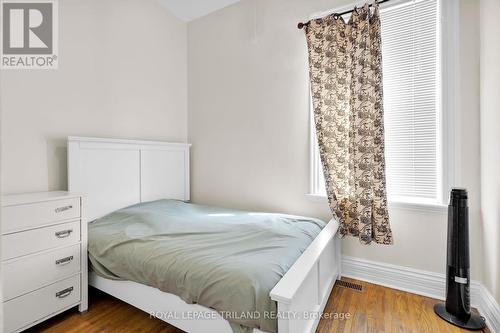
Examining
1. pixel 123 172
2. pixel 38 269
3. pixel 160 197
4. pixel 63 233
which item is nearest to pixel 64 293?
pixel 38 269

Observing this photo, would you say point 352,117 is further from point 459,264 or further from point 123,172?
point 123,172

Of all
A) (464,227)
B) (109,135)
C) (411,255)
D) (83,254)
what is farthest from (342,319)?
(109,135)

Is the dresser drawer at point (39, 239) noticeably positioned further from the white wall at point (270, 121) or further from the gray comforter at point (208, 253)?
the white wall at point (270, 121)

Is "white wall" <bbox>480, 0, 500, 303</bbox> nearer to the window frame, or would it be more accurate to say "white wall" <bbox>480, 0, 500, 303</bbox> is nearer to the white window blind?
the window frame

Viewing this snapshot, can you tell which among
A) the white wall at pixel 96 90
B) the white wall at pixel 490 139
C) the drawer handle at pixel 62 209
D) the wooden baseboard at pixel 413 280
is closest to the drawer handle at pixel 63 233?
the drawer handle at pixel 62 209

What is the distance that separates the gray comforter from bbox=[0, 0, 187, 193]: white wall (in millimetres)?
728

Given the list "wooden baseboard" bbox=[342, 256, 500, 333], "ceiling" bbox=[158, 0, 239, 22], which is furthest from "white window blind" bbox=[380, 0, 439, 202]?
"ceiling" bbox=[158, 0, 239, 22]

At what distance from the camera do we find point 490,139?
1.75 metres

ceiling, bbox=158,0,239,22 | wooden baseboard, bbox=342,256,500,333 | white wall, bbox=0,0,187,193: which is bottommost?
wooden baseboard, bbox=342,256,500,333

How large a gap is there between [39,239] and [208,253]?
42.3 inches

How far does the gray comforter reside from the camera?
1.29 metres

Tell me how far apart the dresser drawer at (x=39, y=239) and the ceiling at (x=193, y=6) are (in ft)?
8.11

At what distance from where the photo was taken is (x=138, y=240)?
1773 millimetres

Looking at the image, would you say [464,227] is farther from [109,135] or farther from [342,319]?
[109,135]
